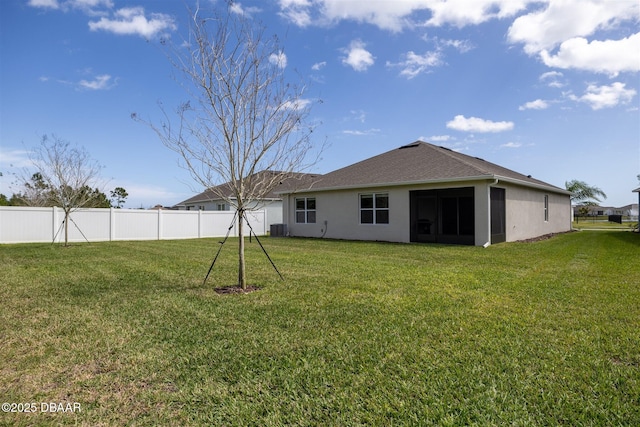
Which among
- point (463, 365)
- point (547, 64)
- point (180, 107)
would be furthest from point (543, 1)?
point (463, 365)

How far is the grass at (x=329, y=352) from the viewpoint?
228cm

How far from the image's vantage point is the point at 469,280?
21.0 feet

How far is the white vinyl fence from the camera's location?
1537 cm

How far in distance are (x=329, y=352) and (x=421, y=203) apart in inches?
553

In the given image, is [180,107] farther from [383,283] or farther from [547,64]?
[547,64]

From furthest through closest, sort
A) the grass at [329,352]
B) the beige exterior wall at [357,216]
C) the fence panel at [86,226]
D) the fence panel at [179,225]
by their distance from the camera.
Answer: the fence panel at [179,225], the fence panel at [86,226], the beige exterior wall at [357,216], the grass at [329,352]

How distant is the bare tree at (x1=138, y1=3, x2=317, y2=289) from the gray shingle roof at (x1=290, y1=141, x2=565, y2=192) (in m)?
8.70

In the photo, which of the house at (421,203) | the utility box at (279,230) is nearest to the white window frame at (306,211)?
the house at (421,203)

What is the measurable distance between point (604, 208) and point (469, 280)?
341ft

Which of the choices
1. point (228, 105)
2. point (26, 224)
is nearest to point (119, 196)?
point (26, 224)

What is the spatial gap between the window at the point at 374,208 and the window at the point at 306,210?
3117 mm

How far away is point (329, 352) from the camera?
3168 mm

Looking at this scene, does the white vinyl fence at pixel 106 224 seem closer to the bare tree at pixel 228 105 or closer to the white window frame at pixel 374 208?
the white window frame at pixel 374 208

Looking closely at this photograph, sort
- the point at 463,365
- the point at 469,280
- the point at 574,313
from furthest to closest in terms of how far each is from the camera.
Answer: the point at 469,280 < the point at 574,313 < the point at 463,365
